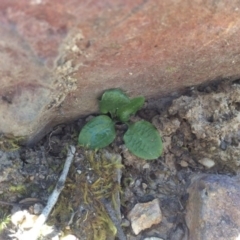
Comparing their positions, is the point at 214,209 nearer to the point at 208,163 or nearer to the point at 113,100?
the point at 208,163

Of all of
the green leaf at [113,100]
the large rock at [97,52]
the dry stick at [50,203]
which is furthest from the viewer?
the green leaf at [113,100]

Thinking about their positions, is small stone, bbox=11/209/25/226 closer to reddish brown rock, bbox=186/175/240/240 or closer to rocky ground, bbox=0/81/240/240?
rocky ground, bbox=0/81/240/240

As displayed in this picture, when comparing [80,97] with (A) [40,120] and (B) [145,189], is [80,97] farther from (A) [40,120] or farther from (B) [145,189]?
(B) [145,189]

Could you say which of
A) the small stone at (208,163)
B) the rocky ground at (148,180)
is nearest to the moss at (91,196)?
the rocky ground at (148,180)

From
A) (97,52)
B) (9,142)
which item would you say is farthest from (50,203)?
(97,52)

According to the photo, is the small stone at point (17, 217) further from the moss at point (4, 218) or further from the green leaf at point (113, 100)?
the green leaf at point (113, 100)
